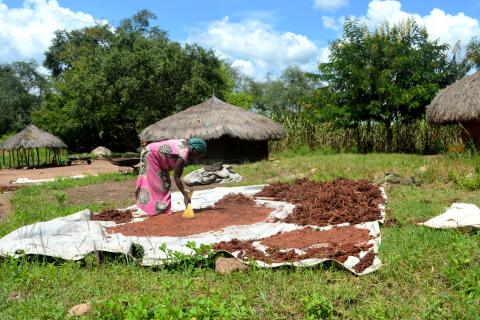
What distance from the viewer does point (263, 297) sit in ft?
10.8

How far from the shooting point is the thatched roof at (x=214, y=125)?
633 inches

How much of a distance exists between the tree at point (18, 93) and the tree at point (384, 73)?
25.7 metres

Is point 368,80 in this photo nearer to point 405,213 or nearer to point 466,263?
point 405,213

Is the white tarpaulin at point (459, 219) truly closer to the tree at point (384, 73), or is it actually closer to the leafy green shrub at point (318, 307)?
the leafy green shrub at point (318, 307)

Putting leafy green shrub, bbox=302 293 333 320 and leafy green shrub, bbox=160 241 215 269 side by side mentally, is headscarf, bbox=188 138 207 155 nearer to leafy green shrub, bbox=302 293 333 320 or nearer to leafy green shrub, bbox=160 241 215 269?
leafy green shrub, bbox=160 241 215 269

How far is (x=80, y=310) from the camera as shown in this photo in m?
3.16

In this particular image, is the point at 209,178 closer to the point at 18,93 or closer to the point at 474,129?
the point at 474,129

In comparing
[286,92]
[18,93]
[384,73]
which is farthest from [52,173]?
[286,92]

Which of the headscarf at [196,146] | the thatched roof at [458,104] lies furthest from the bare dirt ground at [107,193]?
the thatched roof at [458,104]

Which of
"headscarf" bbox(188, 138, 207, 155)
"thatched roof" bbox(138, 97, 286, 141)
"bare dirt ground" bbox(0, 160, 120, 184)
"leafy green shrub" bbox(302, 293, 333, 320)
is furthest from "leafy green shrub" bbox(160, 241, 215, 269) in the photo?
"bare dirt ground" bbox(0, 160, 120, 184)

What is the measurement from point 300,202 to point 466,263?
3173 mm

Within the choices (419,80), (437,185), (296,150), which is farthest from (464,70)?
(437,185)

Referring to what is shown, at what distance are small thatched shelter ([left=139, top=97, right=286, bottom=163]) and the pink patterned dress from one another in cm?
953

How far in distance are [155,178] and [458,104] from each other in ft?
34.4
